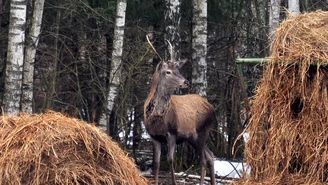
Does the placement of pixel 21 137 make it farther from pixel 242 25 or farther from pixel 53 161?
pixel 242 25

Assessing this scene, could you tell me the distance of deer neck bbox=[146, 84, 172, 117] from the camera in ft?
46.7

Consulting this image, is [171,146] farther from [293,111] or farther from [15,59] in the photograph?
[293,111]

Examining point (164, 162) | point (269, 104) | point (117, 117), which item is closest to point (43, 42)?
point (117, 117)

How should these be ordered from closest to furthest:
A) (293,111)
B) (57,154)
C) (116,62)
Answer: (57,154) < (293,111) < (116,62)

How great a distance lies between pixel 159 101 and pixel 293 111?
445 cm

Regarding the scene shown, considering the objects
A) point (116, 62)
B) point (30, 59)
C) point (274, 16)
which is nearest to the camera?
point (274, 16)

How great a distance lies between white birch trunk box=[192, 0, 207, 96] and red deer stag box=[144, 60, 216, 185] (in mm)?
2034

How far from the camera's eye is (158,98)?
14.3 m

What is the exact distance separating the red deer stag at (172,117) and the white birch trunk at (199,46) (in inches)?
80.1

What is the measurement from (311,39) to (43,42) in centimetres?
881

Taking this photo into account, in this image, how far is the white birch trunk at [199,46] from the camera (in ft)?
54.2

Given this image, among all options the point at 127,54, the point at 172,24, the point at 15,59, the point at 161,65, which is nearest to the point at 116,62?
the point at 127,54

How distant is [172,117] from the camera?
14.3 metres

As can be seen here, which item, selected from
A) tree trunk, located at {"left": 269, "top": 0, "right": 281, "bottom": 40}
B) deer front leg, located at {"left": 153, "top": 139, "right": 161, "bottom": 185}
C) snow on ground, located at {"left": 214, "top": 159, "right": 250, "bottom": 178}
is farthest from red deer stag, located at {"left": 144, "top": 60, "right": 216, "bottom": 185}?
tree trunk, located at {"left": 269, "top": 0, "right": 281, "bottom": 40}
